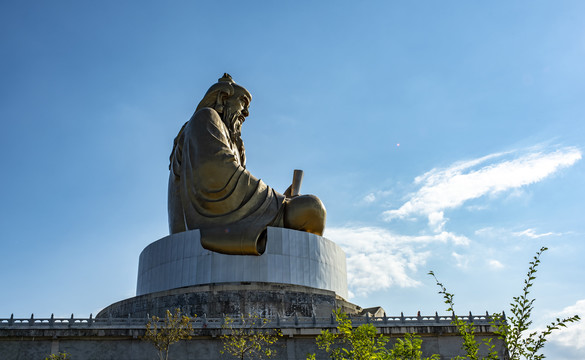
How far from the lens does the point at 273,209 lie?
23.3 metres

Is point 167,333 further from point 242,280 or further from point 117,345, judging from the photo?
point 242,280

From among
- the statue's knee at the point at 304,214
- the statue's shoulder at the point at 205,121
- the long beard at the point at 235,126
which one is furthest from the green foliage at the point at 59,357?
the long beard at the point at 235,126

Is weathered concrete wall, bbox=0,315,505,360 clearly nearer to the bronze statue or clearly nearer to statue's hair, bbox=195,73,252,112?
the bronze statue

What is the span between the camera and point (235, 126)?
87.8 feet

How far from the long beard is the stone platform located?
6010 millimetres

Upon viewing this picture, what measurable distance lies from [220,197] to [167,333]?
25.0ft

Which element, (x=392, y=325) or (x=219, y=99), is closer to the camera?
(x=392, y=325)

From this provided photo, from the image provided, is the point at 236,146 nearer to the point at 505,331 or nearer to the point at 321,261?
the point at 321,261

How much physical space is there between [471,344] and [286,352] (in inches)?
452

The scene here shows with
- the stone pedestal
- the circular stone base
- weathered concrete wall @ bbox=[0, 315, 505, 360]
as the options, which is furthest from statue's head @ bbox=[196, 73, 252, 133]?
weathered concrete wall @ bbox=[0, 315, 505, 360]

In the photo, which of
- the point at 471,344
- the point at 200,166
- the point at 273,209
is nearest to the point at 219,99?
the point at 200,166

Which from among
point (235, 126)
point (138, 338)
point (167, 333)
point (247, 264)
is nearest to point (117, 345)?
point (138, 338)

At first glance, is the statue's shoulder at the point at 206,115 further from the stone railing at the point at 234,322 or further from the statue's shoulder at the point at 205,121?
the stone railing at the point at 234,322

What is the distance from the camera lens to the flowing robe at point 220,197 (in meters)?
22.3
